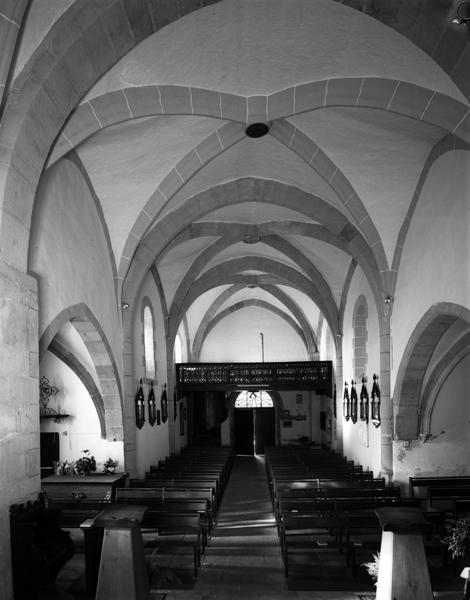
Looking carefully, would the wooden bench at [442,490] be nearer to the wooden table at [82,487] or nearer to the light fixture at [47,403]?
the wooden table at [82,487]

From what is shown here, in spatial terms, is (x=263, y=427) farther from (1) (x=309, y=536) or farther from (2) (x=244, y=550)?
(2) (x=244, y=550)

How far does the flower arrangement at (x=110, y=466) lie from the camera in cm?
1176

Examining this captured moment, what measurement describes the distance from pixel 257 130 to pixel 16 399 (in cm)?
624

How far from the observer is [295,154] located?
11.0 m

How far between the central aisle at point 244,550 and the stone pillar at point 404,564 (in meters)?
2.96

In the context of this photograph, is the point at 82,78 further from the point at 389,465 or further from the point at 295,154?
the point at 389,465

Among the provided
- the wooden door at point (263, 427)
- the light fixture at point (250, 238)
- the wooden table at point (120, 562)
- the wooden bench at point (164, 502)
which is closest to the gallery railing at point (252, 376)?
the light fixture at point (250, 238)

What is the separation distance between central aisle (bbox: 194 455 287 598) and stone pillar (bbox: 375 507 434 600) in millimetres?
2963

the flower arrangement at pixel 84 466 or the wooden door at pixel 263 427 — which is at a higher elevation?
the flower arrangement at pixel 84 466

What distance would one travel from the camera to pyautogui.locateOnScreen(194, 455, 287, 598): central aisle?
7789mm

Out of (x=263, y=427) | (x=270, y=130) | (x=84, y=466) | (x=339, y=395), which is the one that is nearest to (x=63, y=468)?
(x=84, y=466)

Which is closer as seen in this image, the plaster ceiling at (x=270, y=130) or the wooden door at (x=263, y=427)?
the plaster ceiling at (x=270, y=130)

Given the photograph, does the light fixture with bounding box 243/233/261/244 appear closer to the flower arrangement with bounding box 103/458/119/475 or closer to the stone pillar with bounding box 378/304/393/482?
the stone pillar with bounding box 378/304/393/482

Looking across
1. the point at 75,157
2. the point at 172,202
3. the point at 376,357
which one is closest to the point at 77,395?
the point at 172,202
